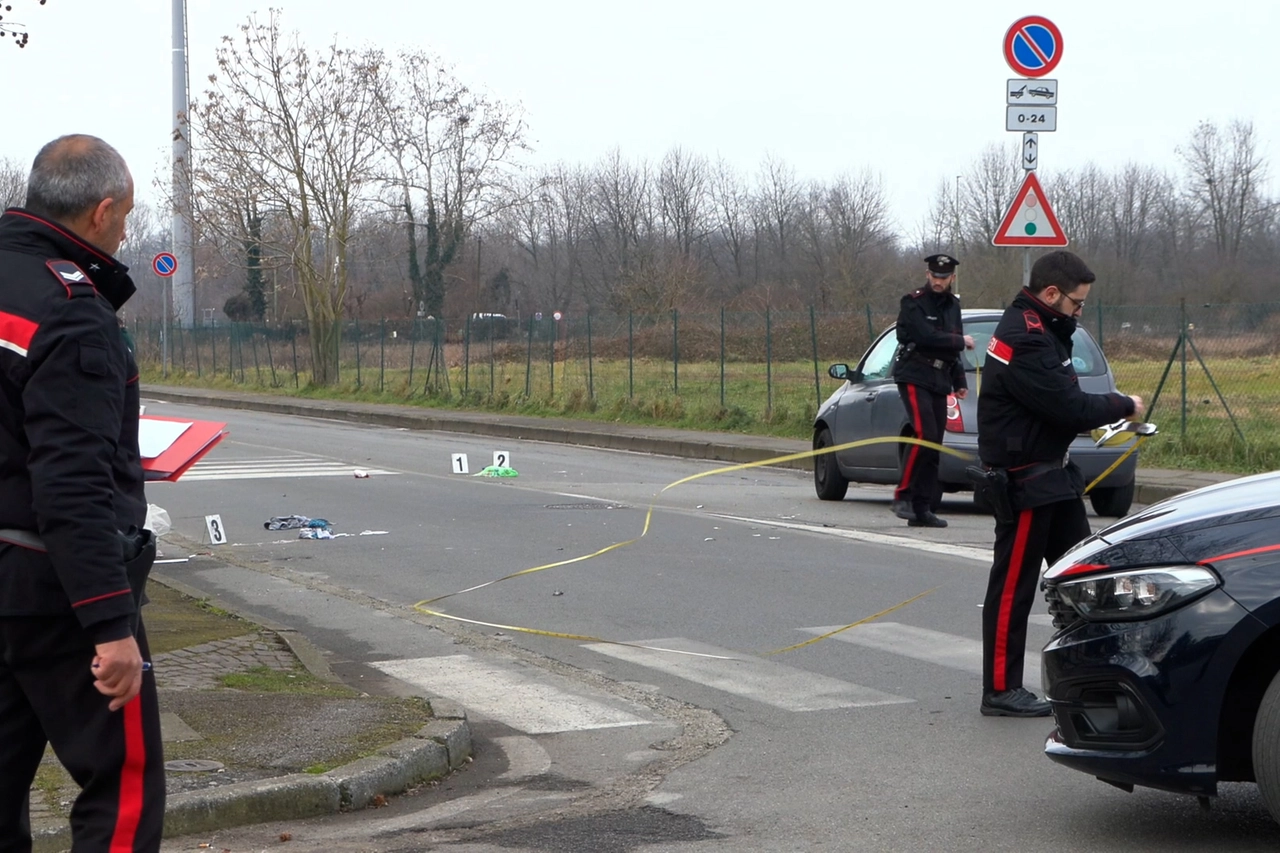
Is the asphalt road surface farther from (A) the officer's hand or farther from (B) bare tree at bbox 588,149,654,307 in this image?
(B) bare tree at bbox 588,149,654,307

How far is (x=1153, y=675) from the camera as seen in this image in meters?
4.49

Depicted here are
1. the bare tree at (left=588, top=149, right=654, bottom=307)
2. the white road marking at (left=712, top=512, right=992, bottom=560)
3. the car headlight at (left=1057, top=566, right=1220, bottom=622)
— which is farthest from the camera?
the bare tree at (left=588, top=149, right=654, bottom=307)

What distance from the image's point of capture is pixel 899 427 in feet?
44.7

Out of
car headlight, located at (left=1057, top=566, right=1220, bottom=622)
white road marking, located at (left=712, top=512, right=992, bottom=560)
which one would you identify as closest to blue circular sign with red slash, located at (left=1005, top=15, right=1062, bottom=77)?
white road marking, located at (left=712, top=512, right=992, bottom=560)

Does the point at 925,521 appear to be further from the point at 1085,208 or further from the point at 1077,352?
the point at 1085,208

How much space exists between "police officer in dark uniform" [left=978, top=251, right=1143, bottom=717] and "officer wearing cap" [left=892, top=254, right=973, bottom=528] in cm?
506

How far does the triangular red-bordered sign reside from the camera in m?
14.1

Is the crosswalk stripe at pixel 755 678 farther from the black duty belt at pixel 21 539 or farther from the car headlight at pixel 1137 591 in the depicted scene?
the black duty belt at pixel 21 539

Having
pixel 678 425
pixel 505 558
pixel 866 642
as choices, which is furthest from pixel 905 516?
pixel 678 425

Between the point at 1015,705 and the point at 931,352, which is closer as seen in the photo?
the point at 1015,705

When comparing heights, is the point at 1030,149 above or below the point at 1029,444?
above

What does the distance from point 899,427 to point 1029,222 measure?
2355 millimetres

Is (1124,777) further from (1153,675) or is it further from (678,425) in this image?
(678,425)

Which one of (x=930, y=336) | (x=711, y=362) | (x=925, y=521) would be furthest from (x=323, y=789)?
(x=711, y=362)
